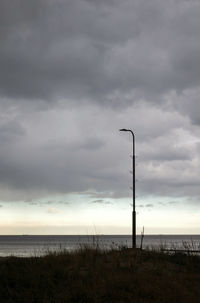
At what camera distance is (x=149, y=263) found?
17.6 metres

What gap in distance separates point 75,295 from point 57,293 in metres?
0.71

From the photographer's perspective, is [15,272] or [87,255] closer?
[15,272]

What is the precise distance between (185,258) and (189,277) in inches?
134

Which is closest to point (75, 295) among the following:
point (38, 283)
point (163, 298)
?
point (38, 283)

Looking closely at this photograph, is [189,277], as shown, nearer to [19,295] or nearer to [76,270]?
[76,270]

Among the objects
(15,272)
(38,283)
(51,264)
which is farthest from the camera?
(51,264)

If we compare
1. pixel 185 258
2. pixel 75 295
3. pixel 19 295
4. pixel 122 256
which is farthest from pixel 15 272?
pixel 185 258

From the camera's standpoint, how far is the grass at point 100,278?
1305 centimetres

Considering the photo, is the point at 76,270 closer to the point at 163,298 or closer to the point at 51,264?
the point at 51,264

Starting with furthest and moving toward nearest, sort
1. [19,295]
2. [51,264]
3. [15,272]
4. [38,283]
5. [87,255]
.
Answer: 1. [87,255]
2. [51,264]
3. [15,272]
4. [38,283]
5. [19,295]

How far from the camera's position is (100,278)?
576 inches

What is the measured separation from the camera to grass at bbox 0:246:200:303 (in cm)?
1305

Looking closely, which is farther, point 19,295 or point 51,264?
point 51,264

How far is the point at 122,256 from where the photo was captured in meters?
18.8
